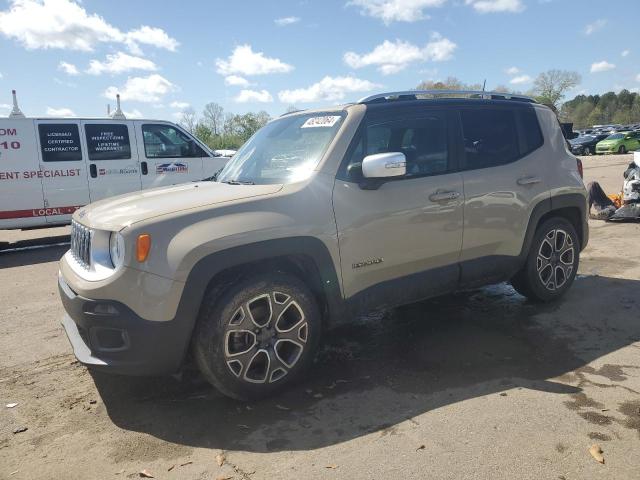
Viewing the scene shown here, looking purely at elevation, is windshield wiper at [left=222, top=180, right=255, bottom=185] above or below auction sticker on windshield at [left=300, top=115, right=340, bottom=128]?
below

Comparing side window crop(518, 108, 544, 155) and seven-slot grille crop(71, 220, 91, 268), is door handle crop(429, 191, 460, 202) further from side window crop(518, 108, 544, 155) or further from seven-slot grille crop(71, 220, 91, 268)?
seven-slot grille crop(71, 220, 91, 268)

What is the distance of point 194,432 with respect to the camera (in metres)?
2.92

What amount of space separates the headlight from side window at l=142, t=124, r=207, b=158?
291 inches

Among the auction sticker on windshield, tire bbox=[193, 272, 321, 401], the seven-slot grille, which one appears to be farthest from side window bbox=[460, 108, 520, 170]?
the seven-slot grille

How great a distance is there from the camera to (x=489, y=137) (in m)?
4.34

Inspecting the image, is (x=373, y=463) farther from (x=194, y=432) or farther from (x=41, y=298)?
(x=41, y=298)

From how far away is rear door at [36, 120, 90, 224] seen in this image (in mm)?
8977

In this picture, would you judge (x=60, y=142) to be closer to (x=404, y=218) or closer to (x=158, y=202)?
(x=158, y=202)

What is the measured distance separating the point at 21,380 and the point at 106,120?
682 cm

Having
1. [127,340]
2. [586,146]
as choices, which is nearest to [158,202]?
[127,340]

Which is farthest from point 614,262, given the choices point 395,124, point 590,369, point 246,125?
point 246,125

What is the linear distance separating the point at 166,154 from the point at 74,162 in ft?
5.55

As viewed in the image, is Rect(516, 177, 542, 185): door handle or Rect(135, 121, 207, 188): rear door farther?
Rect(135, 121, 207, 188): rear door

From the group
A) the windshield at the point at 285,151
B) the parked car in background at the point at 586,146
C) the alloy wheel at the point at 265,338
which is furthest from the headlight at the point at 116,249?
the parked car in background at the point at 586,146
